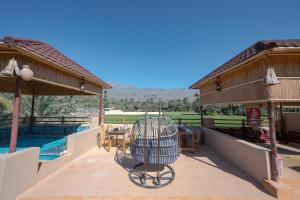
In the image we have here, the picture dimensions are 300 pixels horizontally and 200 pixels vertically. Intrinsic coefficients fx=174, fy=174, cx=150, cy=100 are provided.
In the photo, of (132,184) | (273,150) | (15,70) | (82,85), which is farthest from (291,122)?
(15,70)

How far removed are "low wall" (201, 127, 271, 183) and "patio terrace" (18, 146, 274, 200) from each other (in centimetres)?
22

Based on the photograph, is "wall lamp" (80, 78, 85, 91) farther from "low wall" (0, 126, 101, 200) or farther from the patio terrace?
the patio terrace

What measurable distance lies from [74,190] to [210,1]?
1116 cm

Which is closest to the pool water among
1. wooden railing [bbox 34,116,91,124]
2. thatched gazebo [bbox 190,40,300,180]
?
wooden railing [bbox 34,116,91,124]

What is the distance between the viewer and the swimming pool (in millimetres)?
7781

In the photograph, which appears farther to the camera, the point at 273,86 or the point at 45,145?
the point at 45,145

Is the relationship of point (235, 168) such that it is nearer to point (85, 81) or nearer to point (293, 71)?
point (293, 71)

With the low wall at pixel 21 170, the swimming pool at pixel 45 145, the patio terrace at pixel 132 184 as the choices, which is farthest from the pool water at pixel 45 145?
the low wall at pixel 21 170

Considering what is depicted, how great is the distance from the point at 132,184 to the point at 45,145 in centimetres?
801

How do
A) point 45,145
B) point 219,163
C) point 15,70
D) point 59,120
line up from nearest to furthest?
point 15,70 → point 219,163 → point 45,145 → point 59,120

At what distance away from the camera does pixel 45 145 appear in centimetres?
1027

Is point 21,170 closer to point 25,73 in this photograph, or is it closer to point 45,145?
point 25,73

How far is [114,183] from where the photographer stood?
4699mm

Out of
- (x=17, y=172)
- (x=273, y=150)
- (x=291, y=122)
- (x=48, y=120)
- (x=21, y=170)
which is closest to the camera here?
(x=17, y=172)
